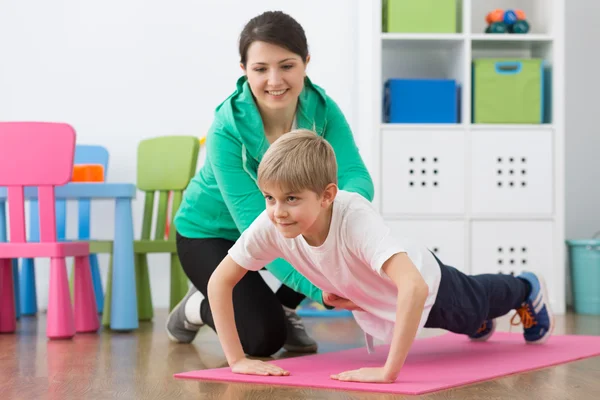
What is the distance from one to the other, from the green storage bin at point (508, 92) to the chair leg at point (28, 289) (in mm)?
1998

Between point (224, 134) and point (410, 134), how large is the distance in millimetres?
1602

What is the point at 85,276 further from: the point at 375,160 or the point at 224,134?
the point at 375,160

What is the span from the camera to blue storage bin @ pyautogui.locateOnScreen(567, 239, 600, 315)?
12.1 ft

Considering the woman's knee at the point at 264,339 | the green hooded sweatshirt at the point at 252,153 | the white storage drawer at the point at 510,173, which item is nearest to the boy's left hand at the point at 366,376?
the green hooded sweatshirt at the point at 252,153

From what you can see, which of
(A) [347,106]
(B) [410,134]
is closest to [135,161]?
(A) [347,106]

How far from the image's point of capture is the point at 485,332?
2.49m

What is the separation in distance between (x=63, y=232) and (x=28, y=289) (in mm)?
288

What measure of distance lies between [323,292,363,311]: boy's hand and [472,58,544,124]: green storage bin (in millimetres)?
1912

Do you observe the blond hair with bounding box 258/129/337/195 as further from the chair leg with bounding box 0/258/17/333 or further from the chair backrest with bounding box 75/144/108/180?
the chair backrest with bounding box 75/144/108/180

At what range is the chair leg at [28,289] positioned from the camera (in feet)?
12.2

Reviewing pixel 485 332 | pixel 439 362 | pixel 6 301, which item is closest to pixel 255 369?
pixel 439 362

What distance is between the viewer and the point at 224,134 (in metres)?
2.19

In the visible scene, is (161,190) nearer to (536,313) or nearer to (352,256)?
(536,313)

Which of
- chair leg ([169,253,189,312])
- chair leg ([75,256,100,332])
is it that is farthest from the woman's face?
chair leg ([169,253,189,312])
